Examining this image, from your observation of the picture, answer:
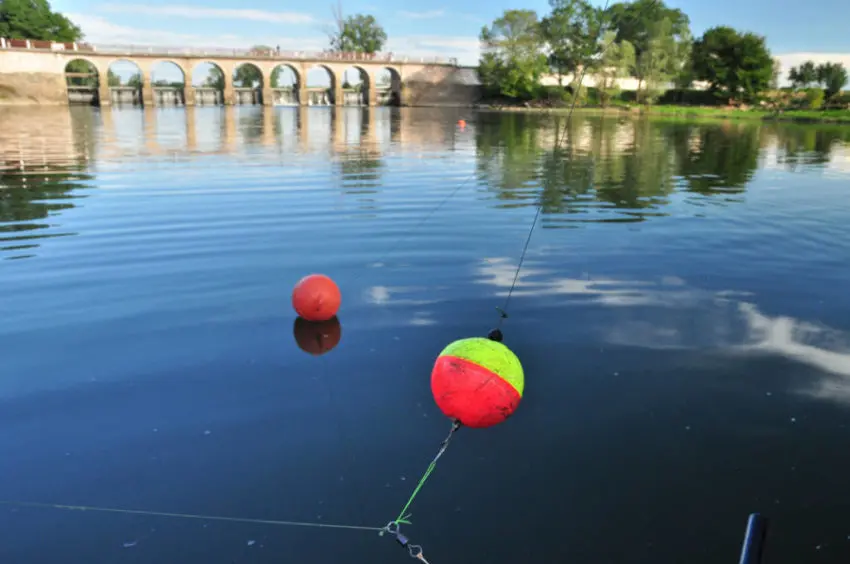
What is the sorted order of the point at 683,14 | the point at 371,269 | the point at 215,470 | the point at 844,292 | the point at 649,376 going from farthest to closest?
1. the point at 683,14
2. the point at 371,269
3. the point at 844,292
4. the point at 649,376
5. the point at 215,470

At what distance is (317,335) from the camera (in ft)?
22.4

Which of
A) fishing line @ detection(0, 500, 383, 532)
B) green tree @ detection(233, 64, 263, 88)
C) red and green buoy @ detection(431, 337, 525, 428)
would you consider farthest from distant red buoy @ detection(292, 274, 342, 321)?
green tree @ detection(233, 64, 263, 88)

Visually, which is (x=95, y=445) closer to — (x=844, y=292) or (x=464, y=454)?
(x=464, y=454)

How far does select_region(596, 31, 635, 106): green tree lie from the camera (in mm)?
79500

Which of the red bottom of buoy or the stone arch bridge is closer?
the red bottom of buoy

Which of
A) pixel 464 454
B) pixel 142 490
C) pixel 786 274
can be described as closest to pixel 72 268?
pixel 142 490

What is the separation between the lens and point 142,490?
420 cm

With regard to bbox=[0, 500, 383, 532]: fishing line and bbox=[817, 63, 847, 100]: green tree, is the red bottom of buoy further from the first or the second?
bbox=[817, 63, 847, 100]: green tree

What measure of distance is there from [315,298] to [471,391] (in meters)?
2.94

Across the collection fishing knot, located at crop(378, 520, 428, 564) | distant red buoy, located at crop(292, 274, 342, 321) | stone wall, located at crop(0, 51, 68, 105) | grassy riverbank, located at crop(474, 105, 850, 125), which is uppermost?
stone wall, located at crop(0, 51, 68, 105)

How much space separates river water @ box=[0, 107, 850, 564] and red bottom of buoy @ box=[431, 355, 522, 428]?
31 centimetres

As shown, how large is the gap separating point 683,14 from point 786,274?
117282 millimetres

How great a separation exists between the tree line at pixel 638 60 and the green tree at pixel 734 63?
0.38 ft

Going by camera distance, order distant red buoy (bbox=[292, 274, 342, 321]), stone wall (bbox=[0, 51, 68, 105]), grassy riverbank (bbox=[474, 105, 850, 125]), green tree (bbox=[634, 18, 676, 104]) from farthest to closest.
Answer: green tree (bbox=[634, 18, 676, 104]) < stone wall (bbox=[0, 51, 68, 105]) < grassy riverbank (bbox=[474, 105, 850, 125]) < distant red buoy (bbox=[292, 274, 342, 321])
